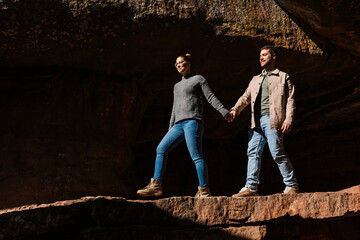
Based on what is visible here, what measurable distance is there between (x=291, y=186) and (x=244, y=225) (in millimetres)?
645

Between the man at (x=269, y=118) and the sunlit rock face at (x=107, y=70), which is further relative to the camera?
the sunlit rock face at (x=107, y=70)

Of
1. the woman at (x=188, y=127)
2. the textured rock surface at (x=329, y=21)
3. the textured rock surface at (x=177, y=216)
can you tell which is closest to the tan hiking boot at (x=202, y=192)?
the woman at (x=188, y=127)

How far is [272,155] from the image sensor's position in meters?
4.04

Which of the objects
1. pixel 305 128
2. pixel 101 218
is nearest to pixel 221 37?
Answer: pixel 101 218

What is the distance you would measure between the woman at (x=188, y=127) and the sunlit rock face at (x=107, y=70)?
1.32 m

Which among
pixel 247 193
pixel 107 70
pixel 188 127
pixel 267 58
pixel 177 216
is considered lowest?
pixel 177 216

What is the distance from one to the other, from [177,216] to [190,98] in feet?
3.96

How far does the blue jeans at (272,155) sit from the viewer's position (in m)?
4.02

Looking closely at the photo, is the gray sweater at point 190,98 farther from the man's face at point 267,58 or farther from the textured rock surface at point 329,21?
the textured rock surface at point 329,21

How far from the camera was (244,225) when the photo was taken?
378cm

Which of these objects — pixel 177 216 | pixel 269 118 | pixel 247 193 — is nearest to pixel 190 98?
pixel 269 118

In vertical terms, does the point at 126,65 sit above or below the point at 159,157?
above

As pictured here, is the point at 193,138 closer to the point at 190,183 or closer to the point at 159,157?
the point at 159,157

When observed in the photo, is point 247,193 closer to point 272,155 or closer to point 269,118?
point 272,155
